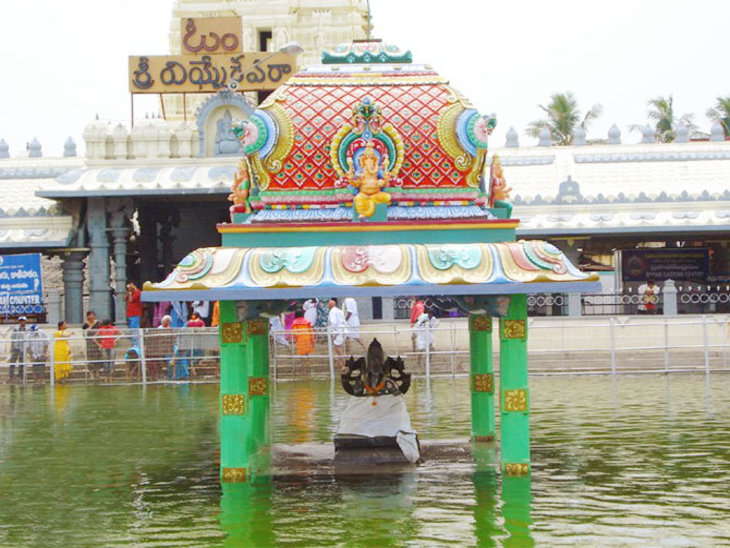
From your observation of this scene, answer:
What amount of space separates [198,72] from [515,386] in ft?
82.7

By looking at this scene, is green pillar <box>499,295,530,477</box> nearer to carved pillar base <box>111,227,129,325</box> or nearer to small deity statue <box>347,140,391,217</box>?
small deity statue <box>347,140,391,217</box>

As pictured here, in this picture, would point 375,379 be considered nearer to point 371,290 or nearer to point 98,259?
point 371,290

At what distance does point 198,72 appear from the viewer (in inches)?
1415

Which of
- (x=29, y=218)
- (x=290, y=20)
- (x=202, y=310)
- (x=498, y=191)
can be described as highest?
(x=290, y=20)

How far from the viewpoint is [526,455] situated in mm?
12391

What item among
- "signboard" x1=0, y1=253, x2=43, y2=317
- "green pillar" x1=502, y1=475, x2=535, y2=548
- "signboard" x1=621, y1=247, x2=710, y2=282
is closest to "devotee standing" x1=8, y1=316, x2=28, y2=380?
"signboard" x1=0, y1=253, x2=43, y2=317

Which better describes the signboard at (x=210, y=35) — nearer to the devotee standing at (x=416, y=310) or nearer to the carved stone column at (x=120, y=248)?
the carved stone column at (x=120, y=248)

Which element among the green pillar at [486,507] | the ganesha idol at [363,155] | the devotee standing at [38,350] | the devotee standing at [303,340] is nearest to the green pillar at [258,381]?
the ganesha idol at [363,155]

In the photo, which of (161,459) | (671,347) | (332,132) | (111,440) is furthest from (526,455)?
(671,347)

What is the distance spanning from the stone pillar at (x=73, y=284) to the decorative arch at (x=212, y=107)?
12.9 feet

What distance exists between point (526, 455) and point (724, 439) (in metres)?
4.41

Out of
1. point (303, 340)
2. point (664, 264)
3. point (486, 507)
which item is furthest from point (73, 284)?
point (486, 507)

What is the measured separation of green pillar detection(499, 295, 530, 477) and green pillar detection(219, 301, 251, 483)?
2.37 m

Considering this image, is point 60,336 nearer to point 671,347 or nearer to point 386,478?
point 671,347
